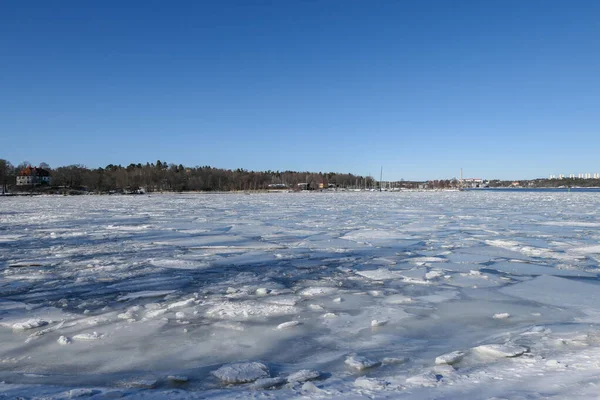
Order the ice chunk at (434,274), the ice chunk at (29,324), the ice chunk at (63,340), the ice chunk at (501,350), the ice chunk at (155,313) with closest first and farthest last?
the ice chunk at (501,350) → the ice chunk at (63,340) → the ice chunk at (29,324) → the ice chunk at (155,313) → the ice chunk at (434,274)

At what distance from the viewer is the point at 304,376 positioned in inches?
102

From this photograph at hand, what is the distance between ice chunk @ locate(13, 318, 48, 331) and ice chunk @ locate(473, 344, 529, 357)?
3604 millimetres

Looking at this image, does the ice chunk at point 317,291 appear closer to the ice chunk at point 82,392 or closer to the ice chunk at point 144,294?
the ice chunk at point 144,294

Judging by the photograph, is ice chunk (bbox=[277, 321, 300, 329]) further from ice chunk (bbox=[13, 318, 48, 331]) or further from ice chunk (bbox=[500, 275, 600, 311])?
ice chunk (bbox=[500, 275, 600, 311])

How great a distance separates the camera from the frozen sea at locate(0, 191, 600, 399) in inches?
98.1

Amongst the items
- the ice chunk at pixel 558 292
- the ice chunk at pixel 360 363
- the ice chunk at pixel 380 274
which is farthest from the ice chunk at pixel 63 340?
→ the ice chunk at pixel 558 292

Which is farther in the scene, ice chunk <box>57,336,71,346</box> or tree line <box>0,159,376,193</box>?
tree line <box>0,159,376,193</box>

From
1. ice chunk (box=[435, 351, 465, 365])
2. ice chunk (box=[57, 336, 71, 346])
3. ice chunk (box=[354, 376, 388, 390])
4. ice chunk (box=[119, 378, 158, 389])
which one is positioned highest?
ice chunk (box=[354, 376, 388, 390])

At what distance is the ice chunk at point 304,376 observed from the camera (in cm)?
256

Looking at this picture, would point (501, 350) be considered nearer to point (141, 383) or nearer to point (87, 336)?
point (141, 383)

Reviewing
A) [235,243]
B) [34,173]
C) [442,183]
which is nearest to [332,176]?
[442,183]

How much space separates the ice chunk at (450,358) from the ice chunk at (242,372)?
3.85 feet

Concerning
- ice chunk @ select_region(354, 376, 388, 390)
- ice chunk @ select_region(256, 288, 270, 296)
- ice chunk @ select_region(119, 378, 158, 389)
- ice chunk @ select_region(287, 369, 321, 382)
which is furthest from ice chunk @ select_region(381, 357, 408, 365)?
ice chunk @ select_region(256, 288, 270, 296)

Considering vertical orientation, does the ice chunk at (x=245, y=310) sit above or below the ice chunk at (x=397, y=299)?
above
